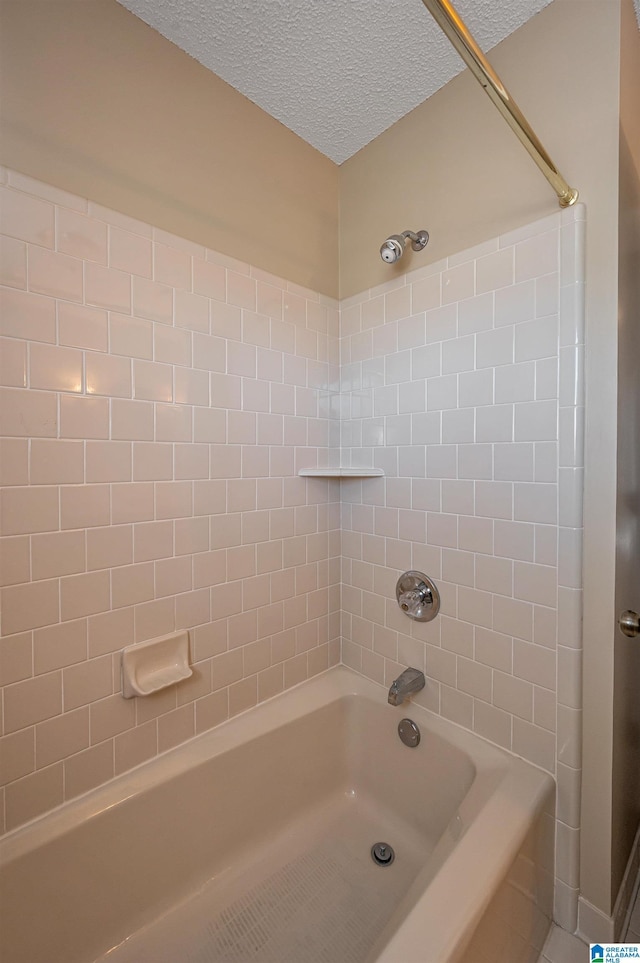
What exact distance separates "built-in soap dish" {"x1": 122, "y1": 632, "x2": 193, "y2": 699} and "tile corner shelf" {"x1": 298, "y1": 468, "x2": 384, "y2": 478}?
68cm

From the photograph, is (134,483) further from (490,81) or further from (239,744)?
(490,81)

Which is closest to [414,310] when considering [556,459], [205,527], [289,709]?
[556,459]

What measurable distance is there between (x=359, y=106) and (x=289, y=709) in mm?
2091

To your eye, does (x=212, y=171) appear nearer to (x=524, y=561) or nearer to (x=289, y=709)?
(x=524, y=561)

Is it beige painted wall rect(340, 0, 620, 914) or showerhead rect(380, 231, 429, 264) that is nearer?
beige painted wall rect(340, 0, 620, 914)

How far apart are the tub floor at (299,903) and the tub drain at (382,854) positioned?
0.02 m

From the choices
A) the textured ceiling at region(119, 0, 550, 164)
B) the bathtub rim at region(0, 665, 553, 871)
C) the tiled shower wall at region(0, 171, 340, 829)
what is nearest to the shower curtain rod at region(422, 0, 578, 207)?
the textured ceiling at region(119, 0, 550, 164)

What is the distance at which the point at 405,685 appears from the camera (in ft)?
4.46

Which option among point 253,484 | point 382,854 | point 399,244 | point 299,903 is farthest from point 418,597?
point 399,244

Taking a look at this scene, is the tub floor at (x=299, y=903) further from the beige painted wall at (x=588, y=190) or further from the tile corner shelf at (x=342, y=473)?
the tile corner shelf at (x=342, y=473)

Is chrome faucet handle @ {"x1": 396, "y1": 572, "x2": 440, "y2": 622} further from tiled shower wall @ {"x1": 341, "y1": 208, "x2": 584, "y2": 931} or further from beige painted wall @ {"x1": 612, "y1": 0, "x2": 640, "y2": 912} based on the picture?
beige painted wall @ {"x1": 612, "y1": 0, "x2": 640, "y2": 912}

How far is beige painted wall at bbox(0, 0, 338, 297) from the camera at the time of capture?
962mm

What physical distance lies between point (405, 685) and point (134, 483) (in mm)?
1072

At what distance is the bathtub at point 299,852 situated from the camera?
885 millimetres
